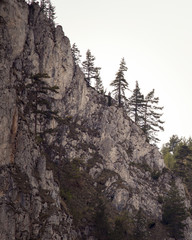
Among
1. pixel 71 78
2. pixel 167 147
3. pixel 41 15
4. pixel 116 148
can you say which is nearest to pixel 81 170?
pixel 116 148

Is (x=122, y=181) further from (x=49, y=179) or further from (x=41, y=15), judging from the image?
(x=41, y=15)

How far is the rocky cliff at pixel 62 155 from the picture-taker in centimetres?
2538

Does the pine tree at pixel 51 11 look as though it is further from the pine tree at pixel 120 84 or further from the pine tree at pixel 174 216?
the pine tree at pixel 174 216

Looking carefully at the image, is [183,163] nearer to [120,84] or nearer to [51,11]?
[120,84]

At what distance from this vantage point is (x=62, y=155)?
130 feet

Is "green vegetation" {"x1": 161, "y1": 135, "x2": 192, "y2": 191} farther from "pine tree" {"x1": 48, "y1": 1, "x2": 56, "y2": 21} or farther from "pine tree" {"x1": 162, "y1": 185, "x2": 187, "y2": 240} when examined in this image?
"pine tree" {"x1": 48, "y1": 1, "x2": 56, "y2": 21}

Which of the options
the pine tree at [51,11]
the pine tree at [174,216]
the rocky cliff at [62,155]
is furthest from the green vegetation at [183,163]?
the pine tree at [51,11]

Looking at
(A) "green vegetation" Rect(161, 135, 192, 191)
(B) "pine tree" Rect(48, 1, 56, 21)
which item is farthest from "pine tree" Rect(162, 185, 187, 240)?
(B) "pine tree" Rect(48, 1, 56, 21)

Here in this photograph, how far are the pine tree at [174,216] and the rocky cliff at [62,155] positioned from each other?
1499 millimetres

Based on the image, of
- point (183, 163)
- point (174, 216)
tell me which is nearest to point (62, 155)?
point (174, 216)

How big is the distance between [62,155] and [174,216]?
21.0m

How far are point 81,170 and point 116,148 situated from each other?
9.81 metres

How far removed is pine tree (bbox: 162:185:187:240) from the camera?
42.1 meters

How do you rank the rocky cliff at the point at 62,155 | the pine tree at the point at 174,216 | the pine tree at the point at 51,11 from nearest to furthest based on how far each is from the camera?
the rocky cliff at the point at 62,155 < the pine tree at the point at 174,216 < the pine tree at the point at 51,11
